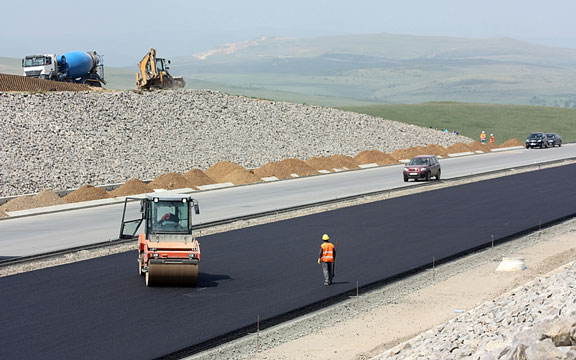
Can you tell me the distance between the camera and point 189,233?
2294 cm

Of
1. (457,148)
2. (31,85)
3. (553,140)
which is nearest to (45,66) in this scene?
(31,85)

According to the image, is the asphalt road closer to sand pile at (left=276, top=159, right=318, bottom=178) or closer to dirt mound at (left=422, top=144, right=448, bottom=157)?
sand pile at (left=276, top=159, right=318, bottom=178)

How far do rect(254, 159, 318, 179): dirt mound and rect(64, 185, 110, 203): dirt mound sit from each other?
14.1 metres

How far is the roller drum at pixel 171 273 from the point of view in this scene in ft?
73.5

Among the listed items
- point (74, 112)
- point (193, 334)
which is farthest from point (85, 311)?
point (74, 112)

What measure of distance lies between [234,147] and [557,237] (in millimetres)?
35605

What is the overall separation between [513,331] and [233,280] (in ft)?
34.9

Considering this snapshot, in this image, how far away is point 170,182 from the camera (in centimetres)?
4844

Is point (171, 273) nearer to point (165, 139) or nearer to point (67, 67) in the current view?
point (165, 139)

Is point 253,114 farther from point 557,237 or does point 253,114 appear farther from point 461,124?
point 461,124

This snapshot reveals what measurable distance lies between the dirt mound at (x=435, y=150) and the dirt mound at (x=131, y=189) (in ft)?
118

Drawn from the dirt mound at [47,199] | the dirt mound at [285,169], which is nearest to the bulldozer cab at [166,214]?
the dirt mound at [47,199]

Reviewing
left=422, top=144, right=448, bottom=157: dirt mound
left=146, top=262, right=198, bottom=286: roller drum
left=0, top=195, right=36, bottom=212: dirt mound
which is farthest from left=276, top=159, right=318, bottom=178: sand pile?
left=146, top=262, right=198, bottom=286: roller drum

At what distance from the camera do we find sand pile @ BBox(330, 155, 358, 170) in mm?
63406
